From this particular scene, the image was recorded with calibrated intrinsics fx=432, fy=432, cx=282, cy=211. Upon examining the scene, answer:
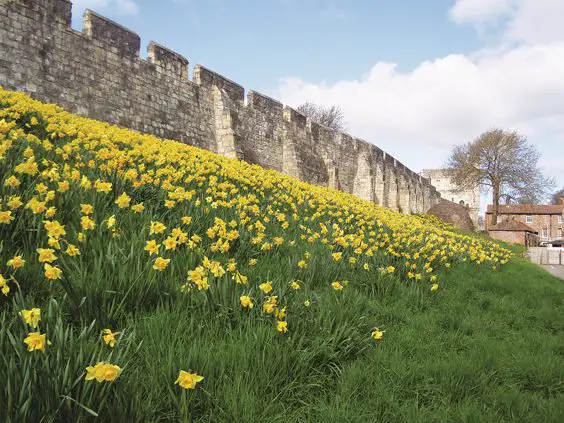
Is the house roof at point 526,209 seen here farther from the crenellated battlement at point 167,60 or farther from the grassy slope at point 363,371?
the grassy slope at point 363,371

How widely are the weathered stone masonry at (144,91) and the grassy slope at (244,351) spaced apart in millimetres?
7752

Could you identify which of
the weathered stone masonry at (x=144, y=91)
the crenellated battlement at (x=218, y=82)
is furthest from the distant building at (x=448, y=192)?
the crenellated battlement at (x=218, y=82)

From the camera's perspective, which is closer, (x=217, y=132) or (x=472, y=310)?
(x=472, y=310)

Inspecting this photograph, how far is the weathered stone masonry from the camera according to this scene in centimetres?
1026

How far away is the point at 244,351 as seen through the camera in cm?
239

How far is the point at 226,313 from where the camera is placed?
280cm

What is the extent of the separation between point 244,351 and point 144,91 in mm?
12372

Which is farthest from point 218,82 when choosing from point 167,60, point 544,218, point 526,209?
point 544,218

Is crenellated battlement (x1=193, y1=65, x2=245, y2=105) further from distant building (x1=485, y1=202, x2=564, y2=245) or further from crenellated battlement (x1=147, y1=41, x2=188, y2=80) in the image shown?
distant building (x1=485, y1=202, x2=564, y2=245)

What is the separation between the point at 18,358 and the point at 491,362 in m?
2.96

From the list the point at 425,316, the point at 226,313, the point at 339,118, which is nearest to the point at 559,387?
the point at 425,316

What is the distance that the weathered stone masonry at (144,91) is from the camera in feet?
33.7

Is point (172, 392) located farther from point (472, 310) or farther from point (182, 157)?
point (182, 157)

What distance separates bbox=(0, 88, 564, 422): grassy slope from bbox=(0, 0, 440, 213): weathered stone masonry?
775cm
